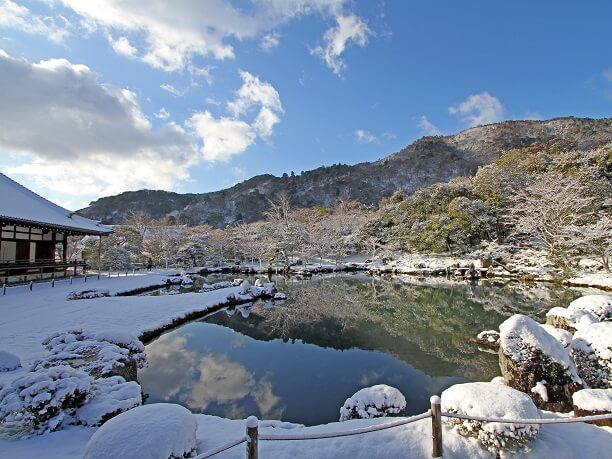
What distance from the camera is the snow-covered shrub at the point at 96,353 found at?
14.4 feet

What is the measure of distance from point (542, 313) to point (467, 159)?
63.7m

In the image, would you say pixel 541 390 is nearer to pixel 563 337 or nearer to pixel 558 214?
pixel 563 337

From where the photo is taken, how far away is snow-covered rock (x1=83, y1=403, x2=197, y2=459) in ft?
7.55

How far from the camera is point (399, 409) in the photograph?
3916 mm

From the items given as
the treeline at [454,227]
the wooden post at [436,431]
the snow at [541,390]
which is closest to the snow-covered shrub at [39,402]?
the wooden post at [436,431]

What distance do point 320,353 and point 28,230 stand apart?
53.9 feet

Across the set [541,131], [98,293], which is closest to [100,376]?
[98,293]

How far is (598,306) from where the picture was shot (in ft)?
21.9

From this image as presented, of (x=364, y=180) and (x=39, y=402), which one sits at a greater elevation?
(x=364, y=180)

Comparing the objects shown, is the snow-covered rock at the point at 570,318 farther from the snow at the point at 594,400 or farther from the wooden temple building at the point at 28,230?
the wooden temple building at the point at 28,230

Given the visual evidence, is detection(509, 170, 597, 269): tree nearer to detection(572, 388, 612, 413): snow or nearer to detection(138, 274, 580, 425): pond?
detection(138, 274, 580, 425): pond

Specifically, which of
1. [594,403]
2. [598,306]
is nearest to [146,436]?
[594,403]

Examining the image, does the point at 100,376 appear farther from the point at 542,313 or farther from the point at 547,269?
the point at 547,269

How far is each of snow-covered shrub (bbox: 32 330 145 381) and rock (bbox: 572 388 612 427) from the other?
5730 millimetres
